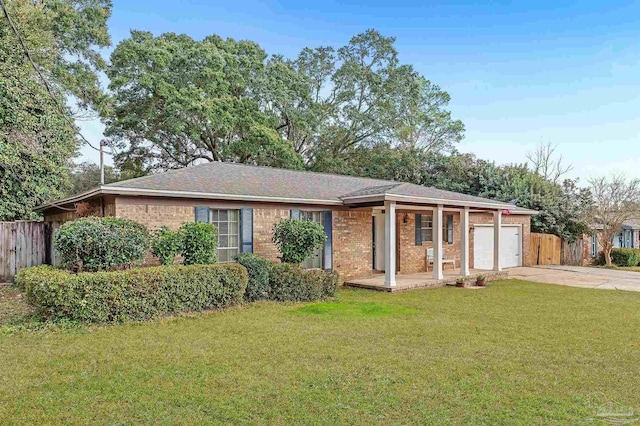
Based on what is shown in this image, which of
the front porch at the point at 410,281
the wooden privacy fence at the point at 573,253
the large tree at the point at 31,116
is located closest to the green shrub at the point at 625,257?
the wooden privacy fence at the point at 573,253

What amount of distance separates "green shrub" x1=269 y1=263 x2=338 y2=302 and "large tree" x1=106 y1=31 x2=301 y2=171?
11.9 m

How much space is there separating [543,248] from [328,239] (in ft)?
43.1

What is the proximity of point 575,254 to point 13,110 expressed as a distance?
956 inches

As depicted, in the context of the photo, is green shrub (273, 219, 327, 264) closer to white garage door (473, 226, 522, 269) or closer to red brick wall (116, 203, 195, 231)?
red brick wall (116, 203, 195, 231)

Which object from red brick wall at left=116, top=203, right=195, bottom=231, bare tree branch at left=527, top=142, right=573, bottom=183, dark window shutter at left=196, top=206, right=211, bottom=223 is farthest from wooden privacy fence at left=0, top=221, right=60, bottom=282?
bare tree branch at left=527, top=142, right=573, bottom=183

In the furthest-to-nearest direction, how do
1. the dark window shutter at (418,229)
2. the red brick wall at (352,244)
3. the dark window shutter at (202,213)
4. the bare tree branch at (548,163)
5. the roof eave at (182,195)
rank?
the bare tree branch at (548,163)
the dark window shutter at (418,229)
the red brick wall at (352,244)
the dark window shutter at (202,213)
the roof eave at (182,195)

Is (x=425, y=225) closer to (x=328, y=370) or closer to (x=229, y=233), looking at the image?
(x=229, y=233)

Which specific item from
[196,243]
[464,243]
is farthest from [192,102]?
[464,243]

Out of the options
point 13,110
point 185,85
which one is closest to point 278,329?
point 13,110

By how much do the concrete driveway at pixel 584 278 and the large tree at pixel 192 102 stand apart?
12.7 meters

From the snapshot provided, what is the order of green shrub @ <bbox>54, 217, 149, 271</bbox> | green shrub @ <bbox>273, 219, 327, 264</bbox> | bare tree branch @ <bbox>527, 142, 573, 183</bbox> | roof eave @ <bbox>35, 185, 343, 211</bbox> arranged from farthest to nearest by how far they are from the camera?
bare tree branch @ <bbox>527, 142, 573, 183</bbox> → green shrub @ <bbox>273, 219, 327, 264</bbox> → roof eave @ <bbox>35, 185, 343, 211</bbox> → green shrub @ <bbox>54, 217, 149, 271</bbox>

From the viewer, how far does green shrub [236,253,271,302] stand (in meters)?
9.04

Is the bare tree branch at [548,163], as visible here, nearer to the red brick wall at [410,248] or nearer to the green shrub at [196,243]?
the red brick wall at [410,248]

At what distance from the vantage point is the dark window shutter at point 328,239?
39.0 feet
